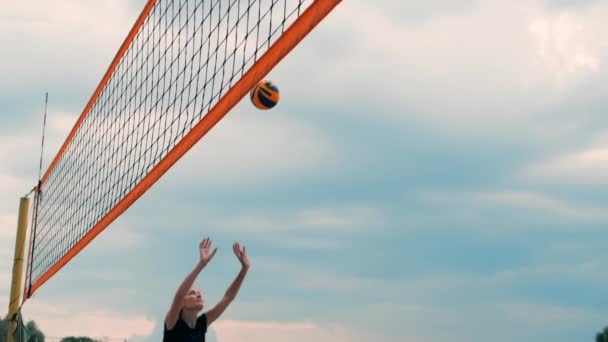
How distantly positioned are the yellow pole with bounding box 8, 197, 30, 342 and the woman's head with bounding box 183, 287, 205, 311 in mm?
8013

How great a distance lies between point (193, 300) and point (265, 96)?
2807mm

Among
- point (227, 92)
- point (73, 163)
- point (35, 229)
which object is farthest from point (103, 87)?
point (227, 92)

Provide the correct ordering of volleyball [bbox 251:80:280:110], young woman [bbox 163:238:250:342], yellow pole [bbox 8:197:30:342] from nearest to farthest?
young woman [bbox 163:238:250:342], volleyball [bbox 251:80:280:110], yellow pole [bbox 8:197:30:342]

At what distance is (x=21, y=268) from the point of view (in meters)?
13.5

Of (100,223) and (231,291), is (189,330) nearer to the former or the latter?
(231,291)

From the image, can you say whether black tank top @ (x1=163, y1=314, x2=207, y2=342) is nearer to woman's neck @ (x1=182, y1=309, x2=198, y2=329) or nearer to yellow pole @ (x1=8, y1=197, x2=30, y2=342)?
woman's neck @ (x1=182, y1=309, x2=198, y2=329)

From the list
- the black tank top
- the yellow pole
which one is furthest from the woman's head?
the yellow pole

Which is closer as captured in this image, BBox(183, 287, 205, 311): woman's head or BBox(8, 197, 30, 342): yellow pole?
BBox(183, 287, 205, 311): woman's head

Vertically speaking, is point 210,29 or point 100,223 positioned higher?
point 210,29

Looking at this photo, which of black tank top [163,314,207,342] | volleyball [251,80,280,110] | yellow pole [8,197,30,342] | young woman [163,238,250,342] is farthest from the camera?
yellow pole [8,197,30,342]

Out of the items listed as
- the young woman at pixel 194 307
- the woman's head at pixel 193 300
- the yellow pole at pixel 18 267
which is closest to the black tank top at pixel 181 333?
the young woman at pixel 194 307

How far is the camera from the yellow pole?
13.2 m

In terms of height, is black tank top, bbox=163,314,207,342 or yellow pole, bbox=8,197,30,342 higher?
yellow pole, bbox=8,197,30,342

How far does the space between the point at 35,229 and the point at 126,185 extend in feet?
14.7
